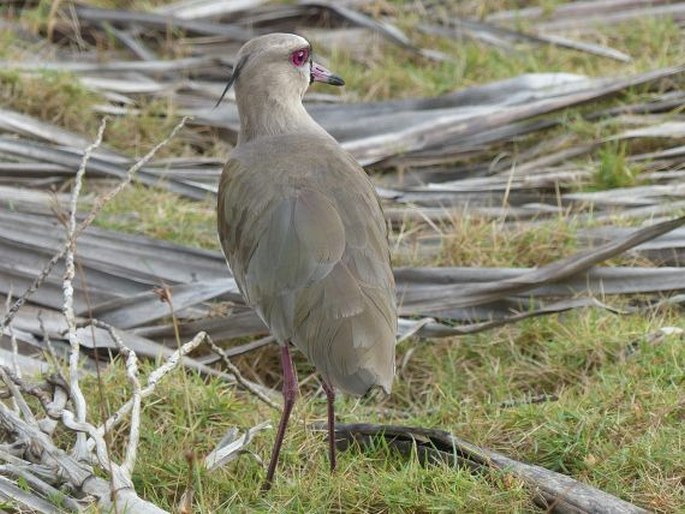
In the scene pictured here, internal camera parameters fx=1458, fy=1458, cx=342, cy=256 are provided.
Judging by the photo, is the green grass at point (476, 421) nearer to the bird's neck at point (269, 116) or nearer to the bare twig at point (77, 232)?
the bare twig at point (77, 232)

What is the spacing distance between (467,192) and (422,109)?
0.81m

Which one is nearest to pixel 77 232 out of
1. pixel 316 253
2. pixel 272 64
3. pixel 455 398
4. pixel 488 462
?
pixel 316 253

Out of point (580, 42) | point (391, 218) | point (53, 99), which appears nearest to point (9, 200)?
point (53, 99)

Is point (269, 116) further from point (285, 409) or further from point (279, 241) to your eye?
point (285, 409)

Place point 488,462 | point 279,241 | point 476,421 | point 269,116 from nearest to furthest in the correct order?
point 488,462
point 279,241
point 476,421
point 269,116

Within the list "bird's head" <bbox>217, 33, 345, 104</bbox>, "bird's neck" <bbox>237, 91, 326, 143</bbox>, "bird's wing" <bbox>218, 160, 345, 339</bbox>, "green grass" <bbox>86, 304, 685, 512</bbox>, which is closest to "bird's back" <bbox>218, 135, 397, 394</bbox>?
"bird's wing" <bbox>218, 160, 345, 339</bbox>

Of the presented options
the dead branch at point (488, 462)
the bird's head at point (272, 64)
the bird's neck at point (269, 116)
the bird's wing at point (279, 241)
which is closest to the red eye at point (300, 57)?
the bird's head at point (272, 64)

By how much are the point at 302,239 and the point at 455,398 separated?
3.75 ft

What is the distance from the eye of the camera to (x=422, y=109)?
271 inches

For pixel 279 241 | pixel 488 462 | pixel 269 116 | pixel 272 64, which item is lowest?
pixel 488 462

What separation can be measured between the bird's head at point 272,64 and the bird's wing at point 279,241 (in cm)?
40

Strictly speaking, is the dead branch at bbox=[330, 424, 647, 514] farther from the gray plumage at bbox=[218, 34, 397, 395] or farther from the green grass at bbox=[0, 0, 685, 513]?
the gray plumage at bbox=[218, 34, 397, 395]

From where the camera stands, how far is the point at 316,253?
13.8 ft

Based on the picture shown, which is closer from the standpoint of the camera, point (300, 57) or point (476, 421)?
point (476, 421)
